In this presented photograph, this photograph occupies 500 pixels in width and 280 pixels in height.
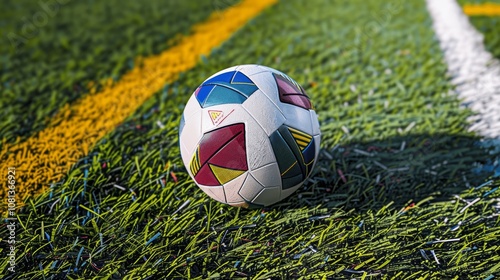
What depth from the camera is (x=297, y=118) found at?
8.94ft

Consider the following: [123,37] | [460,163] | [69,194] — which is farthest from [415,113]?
[123,37]

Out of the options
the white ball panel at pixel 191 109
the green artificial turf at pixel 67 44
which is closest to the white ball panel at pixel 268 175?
the white ball panel at pixel 191 109

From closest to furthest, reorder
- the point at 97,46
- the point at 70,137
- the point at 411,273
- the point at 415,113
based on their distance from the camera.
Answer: the point at 411,273 → the point at 70,137 → the point at 415,113 → the point at 97,46

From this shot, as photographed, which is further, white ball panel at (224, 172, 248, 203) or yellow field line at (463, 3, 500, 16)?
yellow field line at (463, 3, 500, 16)

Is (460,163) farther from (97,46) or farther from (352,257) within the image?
(97,46)

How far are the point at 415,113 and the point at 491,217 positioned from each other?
1251 mm

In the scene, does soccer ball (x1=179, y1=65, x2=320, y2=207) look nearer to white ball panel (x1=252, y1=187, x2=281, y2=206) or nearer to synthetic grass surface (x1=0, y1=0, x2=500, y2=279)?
white ball panel (x1=252, y1=187, x2=281, y2=206)

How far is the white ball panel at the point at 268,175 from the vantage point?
8.71 ft

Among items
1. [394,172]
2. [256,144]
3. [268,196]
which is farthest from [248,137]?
[394,172]

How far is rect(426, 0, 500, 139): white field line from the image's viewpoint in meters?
3.84

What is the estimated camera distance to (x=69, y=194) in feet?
9.95

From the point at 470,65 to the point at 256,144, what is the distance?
291 cm

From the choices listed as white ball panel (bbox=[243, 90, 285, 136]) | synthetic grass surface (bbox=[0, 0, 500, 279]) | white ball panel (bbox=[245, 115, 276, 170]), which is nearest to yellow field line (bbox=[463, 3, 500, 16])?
synthetic grass surface (bbox=[0, 0, 500, 279])

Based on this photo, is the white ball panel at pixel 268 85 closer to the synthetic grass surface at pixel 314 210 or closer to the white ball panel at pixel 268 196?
the white ball panel at pixel 268 196
